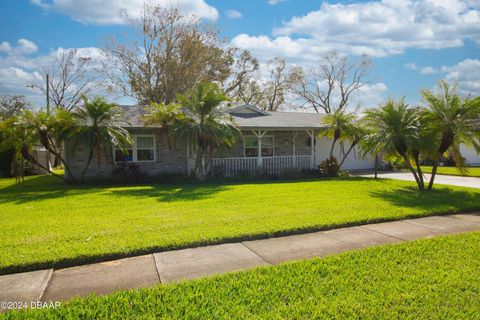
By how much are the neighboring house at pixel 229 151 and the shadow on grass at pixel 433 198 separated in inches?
248

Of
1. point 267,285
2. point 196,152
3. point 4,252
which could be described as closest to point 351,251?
point 267,285

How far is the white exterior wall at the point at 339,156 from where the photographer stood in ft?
66.9

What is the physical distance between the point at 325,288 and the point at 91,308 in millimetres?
2557

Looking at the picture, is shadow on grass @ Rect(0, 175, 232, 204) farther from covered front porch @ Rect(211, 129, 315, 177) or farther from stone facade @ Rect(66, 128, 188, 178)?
covered front porch @ Rect(211, 129, 315, 177)

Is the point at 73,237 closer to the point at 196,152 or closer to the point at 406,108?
the point at 196,152

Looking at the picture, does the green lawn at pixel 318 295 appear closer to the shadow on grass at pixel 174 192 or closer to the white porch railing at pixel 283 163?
the shadow on grass at pixel 174 192

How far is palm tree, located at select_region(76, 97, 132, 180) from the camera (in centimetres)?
1250

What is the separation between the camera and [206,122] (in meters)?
13.5

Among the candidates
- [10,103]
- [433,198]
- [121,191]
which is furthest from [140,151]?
[10,103]

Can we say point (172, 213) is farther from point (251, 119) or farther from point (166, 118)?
point (251, 119)

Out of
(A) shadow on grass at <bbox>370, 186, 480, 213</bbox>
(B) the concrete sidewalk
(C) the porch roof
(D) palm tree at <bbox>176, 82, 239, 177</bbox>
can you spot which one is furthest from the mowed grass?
(C) the porch roof

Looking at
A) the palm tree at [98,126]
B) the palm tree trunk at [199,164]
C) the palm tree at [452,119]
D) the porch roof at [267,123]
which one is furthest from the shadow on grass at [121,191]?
the palm tree at [452,119]

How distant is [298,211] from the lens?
7.73 meters

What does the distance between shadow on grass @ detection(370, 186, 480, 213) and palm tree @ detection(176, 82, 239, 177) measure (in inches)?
247
